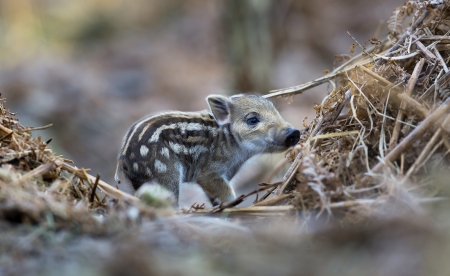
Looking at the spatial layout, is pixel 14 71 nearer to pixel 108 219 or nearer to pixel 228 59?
pixel 228 59

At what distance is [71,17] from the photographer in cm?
2303

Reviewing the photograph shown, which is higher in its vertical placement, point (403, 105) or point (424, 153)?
point (403, 105)

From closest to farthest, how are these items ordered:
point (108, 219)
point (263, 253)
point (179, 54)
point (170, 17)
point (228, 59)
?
1. point (263, 253)
2. point (108, 219)
3. point (228, 59)
4. point (179, 54)
5. point (170, 17)

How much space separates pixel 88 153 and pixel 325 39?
8560 millimetres

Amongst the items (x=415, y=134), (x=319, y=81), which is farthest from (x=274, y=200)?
(x=319, y=81)

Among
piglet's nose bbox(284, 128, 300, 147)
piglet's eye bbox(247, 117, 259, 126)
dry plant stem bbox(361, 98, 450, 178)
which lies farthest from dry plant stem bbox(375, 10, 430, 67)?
piglet's eye bbox(247, 117, 259, 126)

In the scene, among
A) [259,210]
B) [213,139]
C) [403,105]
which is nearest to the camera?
[259,210]

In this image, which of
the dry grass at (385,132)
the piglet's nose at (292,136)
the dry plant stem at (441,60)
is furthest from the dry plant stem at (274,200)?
the dry plant stem at (441,60)

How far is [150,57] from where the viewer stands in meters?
19.1

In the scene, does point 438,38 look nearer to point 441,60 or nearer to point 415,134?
point 441,60

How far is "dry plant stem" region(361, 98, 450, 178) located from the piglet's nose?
1.89 meters

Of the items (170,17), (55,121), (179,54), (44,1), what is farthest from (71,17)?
(55,121)

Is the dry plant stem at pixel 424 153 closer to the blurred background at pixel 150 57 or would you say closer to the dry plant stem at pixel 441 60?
the dry plant stem at pixel 441 60

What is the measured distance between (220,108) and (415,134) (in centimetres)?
282
